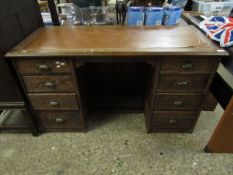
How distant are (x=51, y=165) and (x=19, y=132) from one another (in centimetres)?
47

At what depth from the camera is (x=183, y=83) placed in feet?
3.68

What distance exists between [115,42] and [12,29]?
2.17 feet

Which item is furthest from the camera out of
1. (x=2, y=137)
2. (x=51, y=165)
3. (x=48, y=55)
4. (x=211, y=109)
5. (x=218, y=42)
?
(x=211, y=109)

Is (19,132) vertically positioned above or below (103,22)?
below

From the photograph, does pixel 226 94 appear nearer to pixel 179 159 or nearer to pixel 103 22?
pixel 179 159

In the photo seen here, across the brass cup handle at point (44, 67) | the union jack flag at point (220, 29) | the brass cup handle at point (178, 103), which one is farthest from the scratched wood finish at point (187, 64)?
the brass cup handle at point (44, 67)

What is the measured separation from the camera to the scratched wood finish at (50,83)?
3.67ft

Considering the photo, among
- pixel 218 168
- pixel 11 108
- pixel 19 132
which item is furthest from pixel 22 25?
pixel 218 168

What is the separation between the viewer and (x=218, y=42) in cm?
109

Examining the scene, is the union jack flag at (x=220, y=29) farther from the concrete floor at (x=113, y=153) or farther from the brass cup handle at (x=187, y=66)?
the concrete floor at (x=113, y=153)

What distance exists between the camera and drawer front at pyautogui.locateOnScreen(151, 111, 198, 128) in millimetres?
1299

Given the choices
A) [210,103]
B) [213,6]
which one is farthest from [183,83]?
[213,6]

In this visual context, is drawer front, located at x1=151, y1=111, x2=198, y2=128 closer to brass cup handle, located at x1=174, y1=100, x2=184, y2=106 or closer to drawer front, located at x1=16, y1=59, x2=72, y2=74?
brass cup handle, located at x1=174, y1=100, x2=184, y2=106

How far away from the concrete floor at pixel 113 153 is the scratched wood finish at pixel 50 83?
0.48 meters
